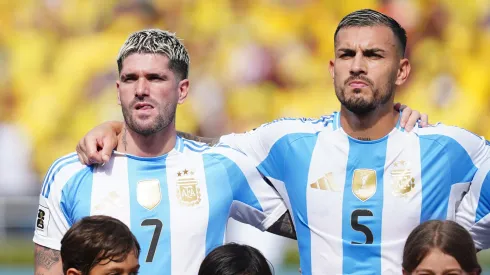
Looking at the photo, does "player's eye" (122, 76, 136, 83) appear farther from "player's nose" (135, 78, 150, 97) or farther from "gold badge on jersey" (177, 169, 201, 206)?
"gold badge on jersey" (177, 169, 201, 206)

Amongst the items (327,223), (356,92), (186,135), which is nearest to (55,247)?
(186,135)

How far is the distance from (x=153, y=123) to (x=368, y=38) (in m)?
1.05

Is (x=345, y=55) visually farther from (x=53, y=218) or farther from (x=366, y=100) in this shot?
(x=53, y=218)

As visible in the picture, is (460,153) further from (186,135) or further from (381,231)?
(186,135)

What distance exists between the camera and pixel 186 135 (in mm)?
4902

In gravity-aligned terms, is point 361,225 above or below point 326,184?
below

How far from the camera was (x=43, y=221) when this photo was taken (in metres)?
4.48

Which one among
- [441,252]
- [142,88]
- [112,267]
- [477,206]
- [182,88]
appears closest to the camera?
[112,267]

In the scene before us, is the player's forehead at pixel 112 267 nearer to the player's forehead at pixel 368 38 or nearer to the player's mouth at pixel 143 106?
the player's mouth at pixel 143 106

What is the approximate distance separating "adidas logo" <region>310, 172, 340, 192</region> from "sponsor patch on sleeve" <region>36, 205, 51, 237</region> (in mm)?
1214

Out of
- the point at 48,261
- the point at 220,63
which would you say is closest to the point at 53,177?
the point at 48,261

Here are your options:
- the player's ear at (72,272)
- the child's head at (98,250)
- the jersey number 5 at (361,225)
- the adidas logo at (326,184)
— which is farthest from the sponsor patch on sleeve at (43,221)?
the jersey number 5 at (361,225)

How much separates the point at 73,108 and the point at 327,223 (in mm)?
8264

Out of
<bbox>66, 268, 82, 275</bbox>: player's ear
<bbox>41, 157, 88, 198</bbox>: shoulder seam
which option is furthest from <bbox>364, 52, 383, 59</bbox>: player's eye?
<bbox>66, 268, 82, 275</bbox>: player's ear
